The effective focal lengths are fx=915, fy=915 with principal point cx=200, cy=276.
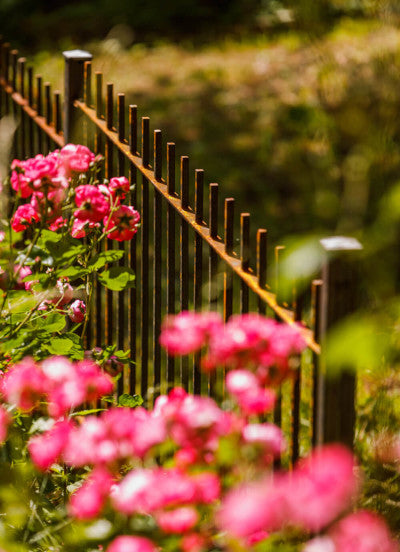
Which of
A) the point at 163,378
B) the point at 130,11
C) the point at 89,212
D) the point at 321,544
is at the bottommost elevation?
the point at 163,378

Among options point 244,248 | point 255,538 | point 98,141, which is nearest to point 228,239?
point 244,248

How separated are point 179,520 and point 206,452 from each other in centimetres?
17

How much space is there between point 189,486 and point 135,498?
3.7 inches

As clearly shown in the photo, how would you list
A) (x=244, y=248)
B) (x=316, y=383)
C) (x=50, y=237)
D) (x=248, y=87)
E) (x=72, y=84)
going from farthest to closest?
(x=248, y=87) → (x=72, y=84) → (x=50, y=237) → (x=244, y=248) → (x=316, y=383)

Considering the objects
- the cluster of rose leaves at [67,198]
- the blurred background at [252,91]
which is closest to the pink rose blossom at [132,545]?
the cluster of rose leaves at [67,198]

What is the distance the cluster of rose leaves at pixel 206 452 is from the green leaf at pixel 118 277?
0.92 metres

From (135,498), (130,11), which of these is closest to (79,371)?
(135,498)

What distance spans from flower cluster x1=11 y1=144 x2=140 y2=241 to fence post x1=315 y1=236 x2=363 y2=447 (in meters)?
0.77

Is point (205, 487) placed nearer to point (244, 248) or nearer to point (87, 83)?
point (244, 248)

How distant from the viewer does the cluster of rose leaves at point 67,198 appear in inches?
94.4

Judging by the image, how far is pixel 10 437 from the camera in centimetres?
229

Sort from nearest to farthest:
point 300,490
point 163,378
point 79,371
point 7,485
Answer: point 300,490 → point 79,371 → point 7,485 → point 163,378

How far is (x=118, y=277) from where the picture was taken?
277cm

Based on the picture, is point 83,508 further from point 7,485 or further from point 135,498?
point 7,485
